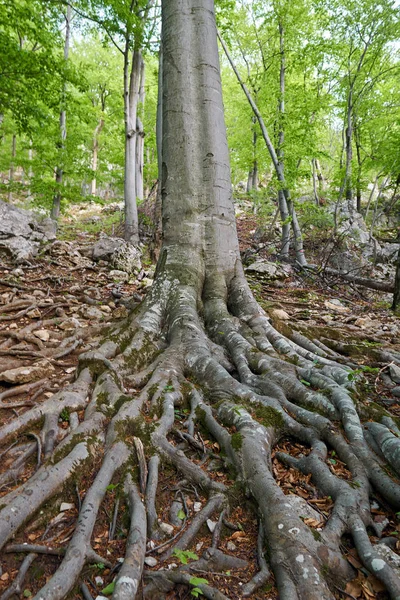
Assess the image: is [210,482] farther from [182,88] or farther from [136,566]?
[182,88]

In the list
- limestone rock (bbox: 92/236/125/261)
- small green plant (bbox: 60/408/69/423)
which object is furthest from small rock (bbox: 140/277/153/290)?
small green plant (bbox: 60/408/69/423)

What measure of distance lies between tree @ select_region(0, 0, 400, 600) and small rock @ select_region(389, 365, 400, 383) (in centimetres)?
39

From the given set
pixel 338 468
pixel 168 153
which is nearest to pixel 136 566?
pixel 338 468

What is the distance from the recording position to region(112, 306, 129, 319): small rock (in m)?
5.20

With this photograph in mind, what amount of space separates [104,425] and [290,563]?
1.53 meters

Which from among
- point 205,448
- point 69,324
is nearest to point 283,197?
point 69,324

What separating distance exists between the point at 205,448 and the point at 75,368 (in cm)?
195

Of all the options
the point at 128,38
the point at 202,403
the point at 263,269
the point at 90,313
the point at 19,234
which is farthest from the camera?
the point at 128,38

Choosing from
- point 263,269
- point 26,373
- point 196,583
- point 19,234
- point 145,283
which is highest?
point 19,234

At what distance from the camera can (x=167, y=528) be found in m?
1.88

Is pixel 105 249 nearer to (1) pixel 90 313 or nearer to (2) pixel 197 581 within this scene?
(1) pixel 90 313

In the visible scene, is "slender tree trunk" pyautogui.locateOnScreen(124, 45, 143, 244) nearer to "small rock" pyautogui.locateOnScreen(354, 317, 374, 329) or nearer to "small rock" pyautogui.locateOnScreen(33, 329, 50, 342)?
"small rock" pyautogui.locateOnScreen(33, 329, 50, 342)

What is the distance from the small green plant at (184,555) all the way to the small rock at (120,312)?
3.75 metres

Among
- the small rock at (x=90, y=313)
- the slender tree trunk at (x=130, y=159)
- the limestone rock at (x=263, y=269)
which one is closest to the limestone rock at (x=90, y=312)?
the small rock at (x=90, y=313)
